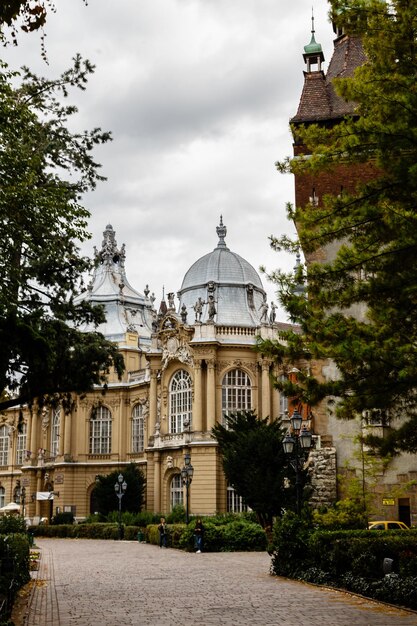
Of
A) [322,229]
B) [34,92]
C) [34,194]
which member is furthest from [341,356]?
[34,92]

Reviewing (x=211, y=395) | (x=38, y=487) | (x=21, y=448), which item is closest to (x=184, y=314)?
(x=211, y=395)

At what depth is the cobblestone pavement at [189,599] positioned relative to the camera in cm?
1350

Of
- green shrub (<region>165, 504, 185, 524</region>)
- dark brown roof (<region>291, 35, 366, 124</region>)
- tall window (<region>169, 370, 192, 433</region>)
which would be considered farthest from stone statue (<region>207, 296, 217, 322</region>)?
dark brown roof (<region>291, 35, 366, 124</region>)

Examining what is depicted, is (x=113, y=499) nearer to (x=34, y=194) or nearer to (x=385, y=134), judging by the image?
(x=34, y=194)

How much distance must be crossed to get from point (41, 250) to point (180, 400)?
36409 millimetres

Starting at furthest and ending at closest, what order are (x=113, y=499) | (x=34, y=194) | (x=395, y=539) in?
(x=113, y=499)
(x=34, y=194)
(x=395, y=539)

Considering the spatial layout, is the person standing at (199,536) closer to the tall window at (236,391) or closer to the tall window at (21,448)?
the tall window at (236,391)

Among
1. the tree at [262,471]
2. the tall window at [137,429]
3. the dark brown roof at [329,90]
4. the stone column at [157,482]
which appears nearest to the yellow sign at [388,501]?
the tree at [262,471]

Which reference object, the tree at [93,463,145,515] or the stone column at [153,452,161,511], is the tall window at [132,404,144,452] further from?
the stone column at [153,452,161,511]

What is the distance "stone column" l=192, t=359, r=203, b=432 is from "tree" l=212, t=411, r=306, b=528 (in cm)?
1384

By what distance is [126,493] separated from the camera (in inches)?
2178

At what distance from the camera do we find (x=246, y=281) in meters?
58.7

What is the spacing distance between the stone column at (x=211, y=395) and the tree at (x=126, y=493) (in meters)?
7.62

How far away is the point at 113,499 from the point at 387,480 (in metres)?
30.2
